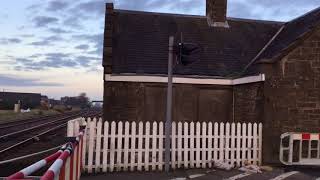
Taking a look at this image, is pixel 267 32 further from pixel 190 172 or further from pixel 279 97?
pixel 190 172

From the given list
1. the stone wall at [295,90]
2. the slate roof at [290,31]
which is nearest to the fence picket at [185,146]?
the stone wall at [295,90]

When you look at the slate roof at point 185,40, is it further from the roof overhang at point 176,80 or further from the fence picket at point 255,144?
the fence picket at point 255,144

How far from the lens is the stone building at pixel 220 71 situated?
47.2ft

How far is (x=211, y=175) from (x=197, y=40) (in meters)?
9.16

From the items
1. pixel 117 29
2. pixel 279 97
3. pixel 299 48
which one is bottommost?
pixel 279 97

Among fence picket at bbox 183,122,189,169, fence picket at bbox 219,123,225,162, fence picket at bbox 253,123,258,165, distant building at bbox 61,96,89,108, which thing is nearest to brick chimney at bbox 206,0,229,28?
fence picket at bbox 253,123,258,165

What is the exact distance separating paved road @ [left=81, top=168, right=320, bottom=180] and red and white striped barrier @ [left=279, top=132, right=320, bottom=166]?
0.83m

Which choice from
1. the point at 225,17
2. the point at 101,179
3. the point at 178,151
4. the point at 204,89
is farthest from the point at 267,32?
the point at 101,179

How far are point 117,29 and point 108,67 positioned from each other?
287 centimetres

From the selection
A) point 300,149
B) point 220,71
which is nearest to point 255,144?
point 300,149

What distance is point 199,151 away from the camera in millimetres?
13039

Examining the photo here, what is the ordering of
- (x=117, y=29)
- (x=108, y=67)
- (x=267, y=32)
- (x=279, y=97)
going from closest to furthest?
(x=279, y=97)
(x=108, y=67)
(x=117, y=29)
(x=267, y=32)

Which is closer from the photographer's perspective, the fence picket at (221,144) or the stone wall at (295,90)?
the fence picket at (221,144)

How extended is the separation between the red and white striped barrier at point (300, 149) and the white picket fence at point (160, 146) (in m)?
0.71
